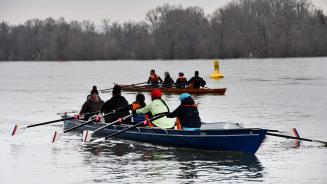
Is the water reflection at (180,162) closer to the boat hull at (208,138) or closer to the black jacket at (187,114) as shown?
the boat hull at (208,138)

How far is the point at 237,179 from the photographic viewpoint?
14906 millimetres

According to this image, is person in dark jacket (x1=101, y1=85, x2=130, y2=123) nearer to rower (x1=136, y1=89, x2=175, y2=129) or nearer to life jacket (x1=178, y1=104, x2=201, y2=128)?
rower (x1=136, y1=89, x2=175, y2=129)

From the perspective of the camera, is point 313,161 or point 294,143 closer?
point 313,161

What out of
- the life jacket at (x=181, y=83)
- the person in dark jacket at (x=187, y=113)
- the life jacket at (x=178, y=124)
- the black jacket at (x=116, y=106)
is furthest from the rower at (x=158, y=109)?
the life jacket at (x=181, y=83)

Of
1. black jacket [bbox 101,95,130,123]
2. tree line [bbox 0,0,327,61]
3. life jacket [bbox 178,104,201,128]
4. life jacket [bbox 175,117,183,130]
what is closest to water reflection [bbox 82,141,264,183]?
life jacket [bbox 175,117,183,130]

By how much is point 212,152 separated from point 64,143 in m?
5.03

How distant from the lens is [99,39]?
148 meters

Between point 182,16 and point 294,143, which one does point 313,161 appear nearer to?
point 294,143

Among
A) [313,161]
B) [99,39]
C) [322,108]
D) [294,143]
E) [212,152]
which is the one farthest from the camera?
[99,39]

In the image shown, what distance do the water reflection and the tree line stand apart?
318ft

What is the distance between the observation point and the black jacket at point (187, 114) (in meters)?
17.9

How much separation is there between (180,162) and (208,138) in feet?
3.62

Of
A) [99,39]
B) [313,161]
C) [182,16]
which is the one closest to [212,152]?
[313,161]

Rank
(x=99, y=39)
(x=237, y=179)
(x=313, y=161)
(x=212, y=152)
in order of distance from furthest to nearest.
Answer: (x=99, y=39) → (x=212, y=152) → (x=313, y=161) → (x=237, y=179)
